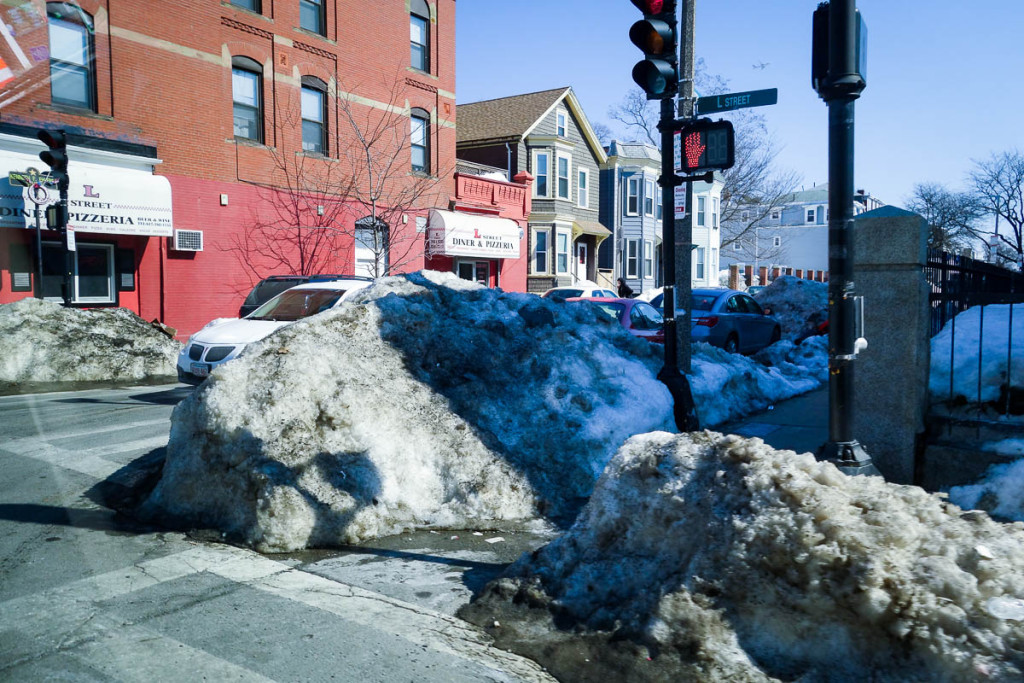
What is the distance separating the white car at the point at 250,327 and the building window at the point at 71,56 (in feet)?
29.6

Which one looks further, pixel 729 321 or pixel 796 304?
pixel 796 304

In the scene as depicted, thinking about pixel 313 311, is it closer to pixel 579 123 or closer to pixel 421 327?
pixel 421 327

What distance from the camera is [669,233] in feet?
A: 27.3

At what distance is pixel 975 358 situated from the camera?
6.30 m

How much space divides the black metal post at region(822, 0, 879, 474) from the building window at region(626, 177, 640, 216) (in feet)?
128

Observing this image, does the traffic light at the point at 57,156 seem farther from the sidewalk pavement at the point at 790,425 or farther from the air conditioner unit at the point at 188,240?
the sidewalk pavement at the point at 790,425

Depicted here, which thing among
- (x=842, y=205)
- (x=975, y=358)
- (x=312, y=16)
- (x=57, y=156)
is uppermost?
(x=312, y=16)

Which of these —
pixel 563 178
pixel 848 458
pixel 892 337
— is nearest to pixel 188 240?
pixel 892 337

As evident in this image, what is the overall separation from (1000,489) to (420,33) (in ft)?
81.2

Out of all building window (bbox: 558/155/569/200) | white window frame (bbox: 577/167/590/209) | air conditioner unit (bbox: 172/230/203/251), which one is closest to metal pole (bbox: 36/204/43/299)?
air conditioner unit (bbox: 172/230/203/251)

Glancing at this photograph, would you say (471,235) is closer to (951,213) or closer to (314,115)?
(314,115)

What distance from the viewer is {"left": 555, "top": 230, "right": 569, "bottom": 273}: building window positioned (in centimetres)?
3644

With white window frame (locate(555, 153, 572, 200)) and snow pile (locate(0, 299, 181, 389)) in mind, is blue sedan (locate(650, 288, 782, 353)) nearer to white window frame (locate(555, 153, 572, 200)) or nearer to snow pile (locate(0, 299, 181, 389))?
snow pile (locate(0, 299, 181, 389))

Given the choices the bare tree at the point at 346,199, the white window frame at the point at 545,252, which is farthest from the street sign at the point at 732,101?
the white window frame at the point at 545,252
